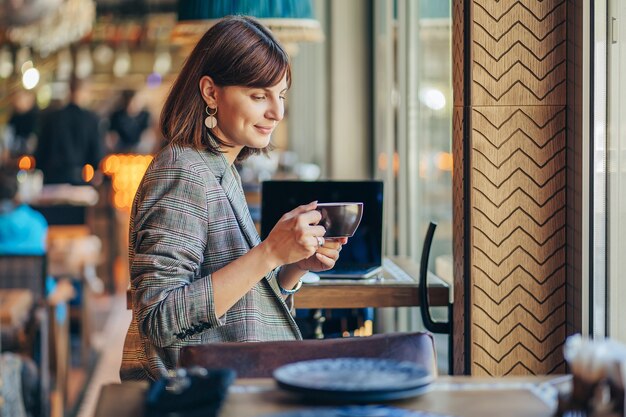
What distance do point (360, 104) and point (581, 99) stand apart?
3.53 m

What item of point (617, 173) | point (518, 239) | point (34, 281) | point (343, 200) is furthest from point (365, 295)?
point (34, 281)

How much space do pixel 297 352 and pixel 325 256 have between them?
1.33ft

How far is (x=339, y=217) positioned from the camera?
6.46 feet

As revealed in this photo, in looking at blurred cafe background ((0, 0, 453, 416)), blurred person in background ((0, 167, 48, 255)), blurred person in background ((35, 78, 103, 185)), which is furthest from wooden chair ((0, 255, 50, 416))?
blurred person in background ((35, 78, 103, 185))

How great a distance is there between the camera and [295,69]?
10.3m

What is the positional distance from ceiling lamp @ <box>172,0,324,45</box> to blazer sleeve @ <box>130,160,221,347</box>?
199 centimetres

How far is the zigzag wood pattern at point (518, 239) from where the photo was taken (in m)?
2.55

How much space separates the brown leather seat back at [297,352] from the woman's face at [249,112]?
0.54 meters

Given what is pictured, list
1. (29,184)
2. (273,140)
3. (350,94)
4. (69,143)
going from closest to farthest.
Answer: (273,140) < (350,94) < (29,184) < (69,143)

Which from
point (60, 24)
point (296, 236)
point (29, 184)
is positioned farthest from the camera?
point (60, 24)

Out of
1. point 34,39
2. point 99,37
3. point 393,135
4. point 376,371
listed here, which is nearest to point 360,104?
point 393,135

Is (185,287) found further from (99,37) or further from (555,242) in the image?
(99,37)

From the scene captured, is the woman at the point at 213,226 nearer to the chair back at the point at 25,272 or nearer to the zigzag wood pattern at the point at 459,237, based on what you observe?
the zigzag wood pattern at the point at 459,237

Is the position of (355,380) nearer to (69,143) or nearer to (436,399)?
(436,399)
